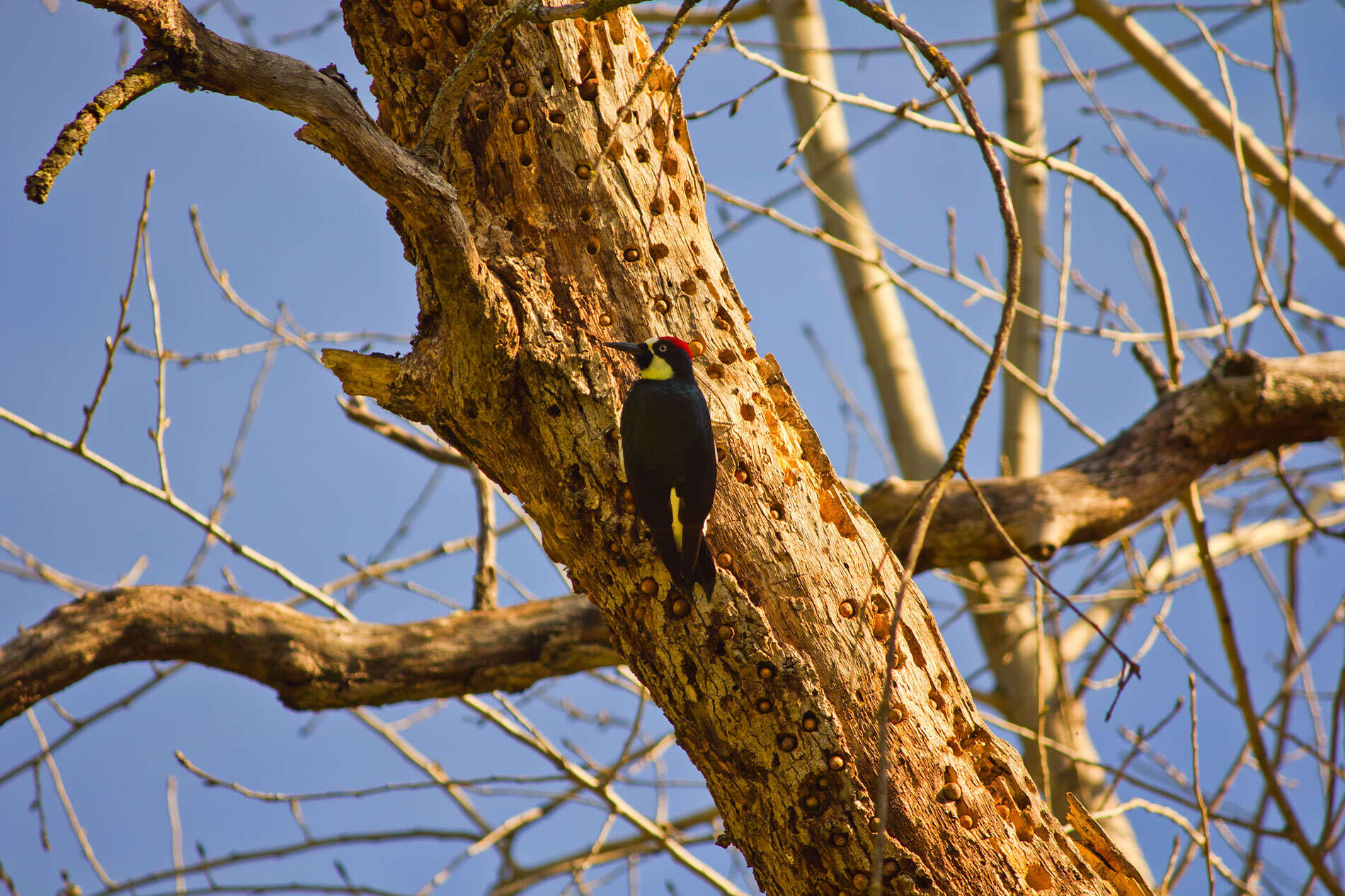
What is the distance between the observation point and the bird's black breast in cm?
172

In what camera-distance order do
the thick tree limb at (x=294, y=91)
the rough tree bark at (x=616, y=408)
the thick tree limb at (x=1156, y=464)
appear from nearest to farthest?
1. the thick tree limb at (x=294, y=91)
2. the rough tree bark at (x=616, y=408)
3. the thick tree limb at (x=1156, y=464)

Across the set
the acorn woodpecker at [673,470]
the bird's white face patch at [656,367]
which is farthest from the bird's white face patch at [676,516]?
the bird's white face patch at [656,367]

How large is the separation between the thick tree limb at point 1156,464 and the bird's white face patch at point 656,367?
55.1 inches

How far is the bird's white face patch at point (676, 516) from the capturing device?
1.74 metres

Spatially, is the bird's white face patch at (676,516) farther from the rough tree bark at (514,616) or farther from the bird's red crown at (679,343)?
the rough tree bark at (514,616)

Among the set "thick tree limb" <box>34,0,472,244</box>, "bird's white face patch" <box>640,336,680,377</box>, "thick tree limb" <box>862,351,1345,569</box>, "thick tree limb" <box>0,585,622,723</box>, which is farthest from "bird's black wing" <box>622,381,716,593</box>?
"thick tree limb" <box>862,351,1345,569</box>

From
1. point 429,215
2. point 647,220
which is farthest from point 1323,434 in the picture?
point 429,215

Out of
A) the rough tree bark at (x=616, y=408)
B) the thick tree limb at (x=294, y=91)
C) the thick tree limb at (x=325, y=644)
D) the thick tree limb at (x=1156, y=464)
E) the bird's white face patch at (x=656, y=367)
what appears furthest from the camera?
the thick tree limb at (x=1156, y=464)

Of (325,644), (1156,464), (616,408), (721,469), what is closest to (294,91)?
(616,408)

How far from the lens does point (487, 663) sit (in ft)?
9.84

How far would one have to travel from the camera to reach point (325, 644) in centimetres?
295

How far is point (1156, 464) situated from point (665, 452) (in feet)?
6.99

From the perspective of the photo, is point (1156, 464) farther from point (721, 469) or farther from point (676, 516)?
point (676, 516)

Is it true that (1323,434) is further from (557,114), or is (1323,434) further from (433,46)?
(433,46)
